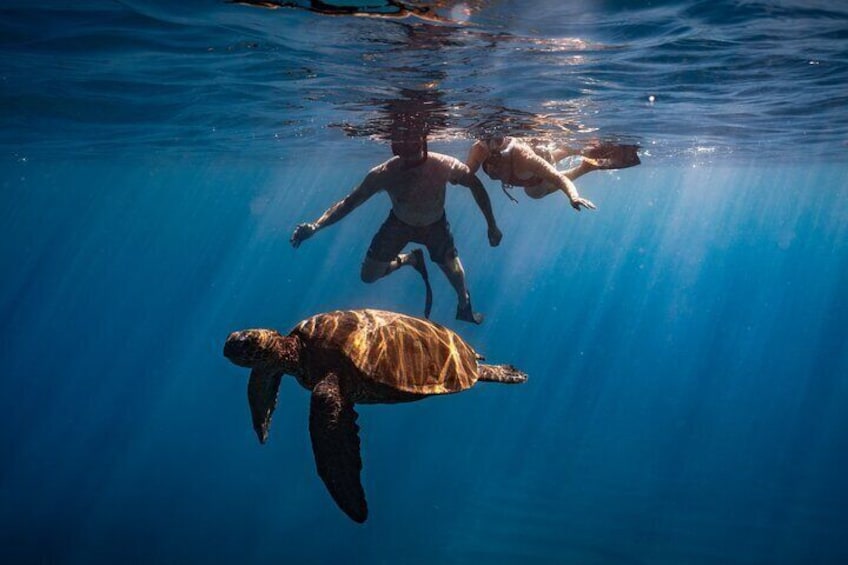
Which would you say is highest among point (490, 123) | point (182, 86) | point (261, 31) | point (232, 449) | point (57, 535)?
point (261, 31)

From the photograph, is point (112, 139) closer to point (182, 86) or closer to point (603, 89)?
point (182, 86)

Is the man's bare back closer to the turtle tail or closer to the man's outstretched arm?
the man's outstretched arm

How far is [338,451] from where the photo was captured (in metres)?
4.67

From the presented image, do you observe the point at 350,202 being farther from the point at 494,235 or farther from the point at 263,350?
the point at 263,350

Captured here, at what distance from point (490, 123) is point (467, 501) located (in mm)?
13014

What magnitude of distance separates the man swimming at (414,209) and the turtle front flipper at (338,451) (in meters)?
4.36

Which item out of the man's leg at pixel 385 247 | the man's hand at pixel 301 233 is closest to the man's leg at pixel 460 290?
the man's leg at pixel 385 247

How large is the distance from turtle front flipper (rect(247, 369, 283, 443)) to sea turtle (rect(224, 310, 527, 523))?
0.04ft

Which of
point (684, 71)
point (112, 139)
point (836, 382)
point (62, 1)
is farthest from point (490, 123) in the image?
point (836, 382)

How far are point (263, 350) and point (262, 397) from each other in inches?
47.9

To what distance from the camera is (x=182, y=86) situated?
12.8 m

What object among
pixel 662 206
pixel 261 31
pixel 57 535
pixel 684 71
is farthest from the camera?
pixel 662 206

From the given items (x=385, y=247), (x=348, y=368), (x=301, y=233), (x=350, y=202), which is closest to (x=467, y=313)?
(x=385, y=247)

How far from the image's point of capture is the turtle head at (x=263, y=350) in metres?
5.16
